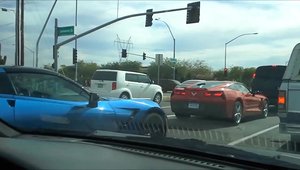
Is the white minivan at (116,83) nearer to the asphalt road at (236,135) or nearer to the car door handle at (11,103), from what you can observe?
the asphalt road at (236,135)

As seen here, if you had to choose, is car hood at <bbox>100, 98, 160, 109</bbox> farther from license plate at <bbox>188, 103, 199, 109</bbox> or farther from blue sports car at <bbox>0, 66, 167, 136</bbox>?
license plate at <bbox>188, 103, 199, 109</bbox>

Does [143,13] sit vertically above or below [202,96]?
above

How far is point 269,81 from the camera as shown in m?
18.6

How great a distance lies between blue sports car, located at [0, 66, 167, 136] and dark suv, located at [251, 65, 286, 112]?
11.1m

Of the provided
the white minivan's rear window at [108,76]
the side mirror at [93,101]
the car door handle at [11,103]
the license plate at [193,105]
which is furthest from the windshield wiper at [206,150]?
the white minivan's rear window at [108,76]

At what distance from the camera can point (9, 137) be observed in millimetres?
3850

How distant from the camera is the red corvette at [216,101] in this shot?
43.6ft

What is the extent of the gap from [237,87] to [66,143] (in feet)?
37.1

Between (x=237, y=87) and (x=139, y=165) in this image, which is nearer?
(x=139, y=165)

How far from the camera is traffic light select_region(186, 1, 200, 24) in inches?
1094

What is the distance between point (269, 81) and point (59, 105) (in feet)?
44.5

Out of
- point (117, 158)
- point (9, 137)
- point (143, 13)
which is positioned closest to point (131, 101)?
point (9, 137)

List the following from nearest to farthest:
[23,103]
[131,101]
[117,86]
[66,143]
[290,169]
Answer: [290,169] < [66,143] < [23,103] < [131,101] < [117,86]

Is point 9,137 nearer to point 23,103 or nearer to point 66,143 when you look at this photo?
point 66,143
